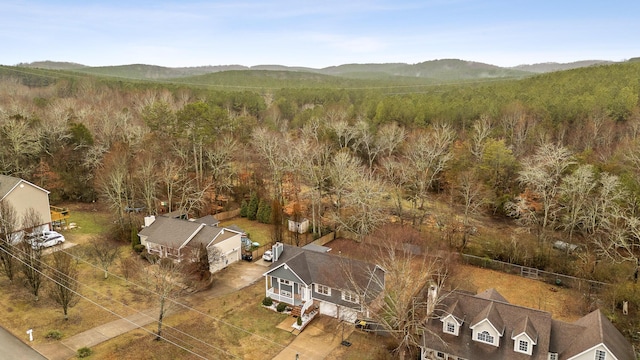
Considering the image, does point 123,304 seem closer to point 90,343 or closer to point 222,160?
point 90,343

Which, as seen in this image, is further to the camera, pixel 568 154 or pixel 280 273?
pixel 568 154

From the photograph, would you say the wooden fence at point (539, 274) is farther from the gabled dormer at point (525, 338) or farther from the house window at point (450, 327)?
the house window at point (450, 327)

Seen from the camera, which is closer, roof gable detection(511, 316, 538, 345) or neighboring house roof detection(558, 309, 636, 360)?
neighboring house roof detection(558, 309, 636, 360)

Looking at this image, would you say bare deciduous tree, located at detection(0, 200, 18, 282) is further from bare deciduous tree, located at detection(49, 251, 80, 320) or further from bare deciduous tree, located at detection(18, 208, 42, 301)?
bare deciduous tree, located at detection(49, 251, 80, 320)

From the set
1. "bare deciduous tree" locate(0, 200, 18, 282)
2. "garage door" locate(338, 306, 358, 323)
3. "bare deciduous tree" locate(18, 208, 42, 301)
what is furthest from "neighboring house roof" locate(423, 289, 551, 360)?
"bare deciduous tree" locate(0, 200, 18, 282)

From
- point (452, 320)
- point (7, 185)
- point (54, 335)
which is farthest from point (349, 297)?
point (7, 185)

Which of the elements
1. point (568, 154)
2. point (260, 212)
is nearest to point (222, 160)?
point (260, 212)
